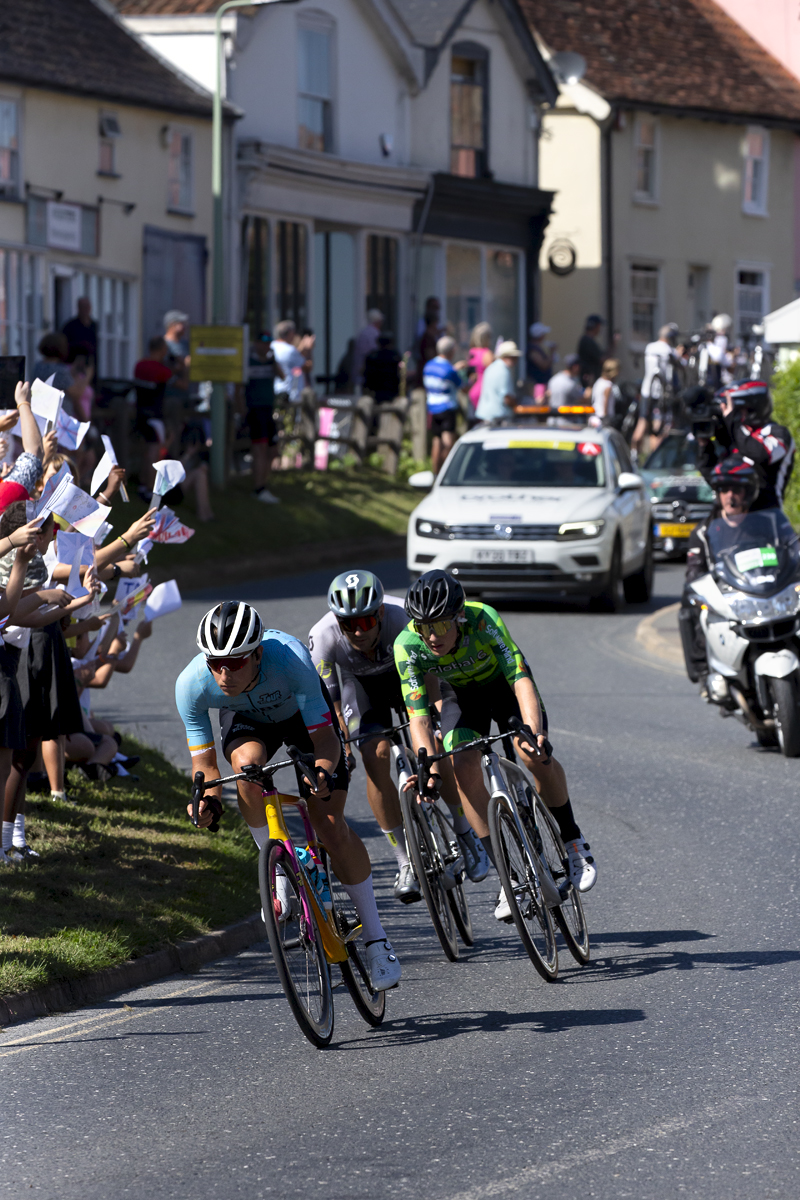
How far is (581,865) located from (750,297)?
39.3 metres

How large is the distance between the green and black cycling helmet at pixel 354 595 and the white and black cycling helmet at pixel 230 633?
1.16 meters

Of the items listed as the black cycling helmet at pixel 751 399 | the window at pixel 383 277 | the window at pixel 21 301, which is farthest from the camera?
the window at pixel 383 277

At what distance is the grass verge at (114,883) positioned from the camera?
8172 millimetres

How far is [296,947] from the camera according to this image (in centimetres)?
698

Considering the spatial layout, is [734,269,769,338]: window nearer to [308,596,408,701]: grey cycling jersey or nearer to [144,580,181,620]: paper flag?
[144,580,181,620]: paper flag

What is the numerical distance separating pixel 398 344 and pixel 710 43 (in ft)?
48.9

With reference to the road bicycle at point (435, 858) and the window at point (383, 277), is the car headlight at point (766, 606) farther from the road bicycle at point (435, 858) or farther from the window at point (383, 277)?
the window at point (383, 277)

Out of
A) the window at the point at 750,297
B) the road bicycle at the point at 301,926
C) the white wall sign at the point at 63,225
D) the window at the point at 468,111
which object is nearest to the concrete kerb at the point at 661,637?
the road bicycle at the point at 301,926

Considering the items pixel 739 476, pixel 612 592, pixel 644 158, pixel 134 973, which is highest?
pixel 644 158

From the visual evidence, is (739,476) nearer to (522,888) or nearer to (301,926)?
(522,888)

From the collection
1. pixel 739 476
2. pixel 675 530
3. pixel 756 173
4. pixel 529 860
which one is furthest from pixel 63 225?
pixel 756 173

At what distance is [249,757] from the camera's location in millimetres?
7258

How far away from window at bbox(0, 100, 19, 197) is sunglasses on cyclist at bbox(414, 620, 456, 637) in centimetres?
1897

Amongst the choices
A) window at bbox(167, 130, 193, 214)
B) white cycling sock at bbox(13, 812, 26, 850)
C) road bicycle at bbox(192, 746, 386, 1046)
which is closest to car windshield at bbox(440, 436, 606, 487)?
window at bbox(167, 130, 193, 214)
